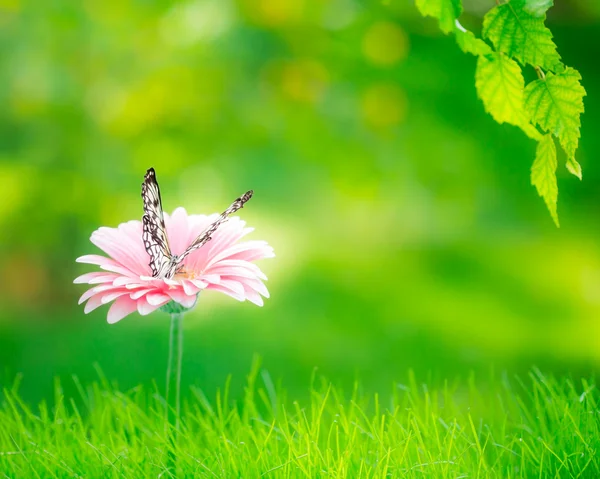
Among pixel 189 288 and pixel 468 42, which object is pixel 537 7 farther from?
pixel 189 288

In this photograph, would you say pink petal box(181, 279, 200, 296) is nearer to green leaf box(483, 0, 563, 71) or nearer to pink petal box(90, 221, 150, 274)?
pink petal box(90, 221, 150, 274)

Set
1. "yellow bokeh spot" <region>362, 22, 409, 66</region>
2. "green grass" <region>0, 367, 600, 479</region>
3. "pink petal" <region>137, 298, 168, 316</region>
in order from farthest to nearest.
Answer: "yellow bokeh spot" <region>362, 22, 409, 66</region> < "green grass" <region>0, 367, 600, 479</region> < "pink petal" <region>137, 298, 168, 316</region>

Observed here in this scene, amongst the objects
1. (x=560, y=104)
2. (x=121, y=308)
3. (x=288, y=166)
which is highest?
(x=288, y=166)

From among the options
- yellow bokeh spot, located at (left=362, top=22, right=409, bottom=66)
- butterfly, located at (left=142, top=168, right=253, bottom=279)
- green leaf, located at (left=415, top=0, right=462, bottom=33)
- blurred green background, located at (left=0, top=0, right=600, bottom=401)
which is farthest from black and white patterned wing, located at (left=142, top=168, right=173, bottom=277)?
yellow bokeh spot, located at (left=362, top=22, right=409, bottom=66)

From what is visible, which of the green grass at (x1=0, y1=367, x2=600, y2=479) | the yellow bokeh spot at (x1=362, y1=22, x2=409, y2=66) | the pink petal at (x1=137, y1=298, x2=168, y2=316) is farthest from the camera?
the yellow bokeh spot at (x1=362, y1=22, x2=409, y2=66)

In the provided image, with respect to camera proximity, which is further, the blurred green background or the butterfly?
the blurred green background

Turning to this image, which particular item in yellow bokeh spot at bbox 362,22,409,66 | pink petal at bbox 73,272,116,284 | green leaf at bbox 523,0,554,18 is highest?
yellow bokeh spot at bbox 362,22,409,66

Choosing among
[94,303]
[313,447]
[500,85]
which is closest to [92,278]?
[94,303]

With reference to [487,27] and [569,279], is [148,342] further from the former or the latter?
[487,27]
